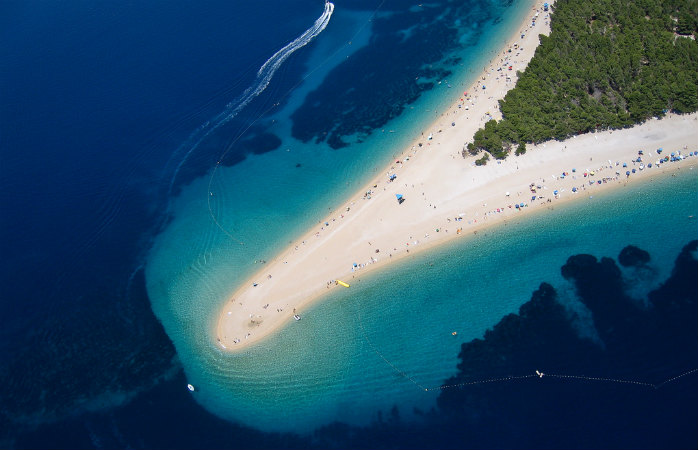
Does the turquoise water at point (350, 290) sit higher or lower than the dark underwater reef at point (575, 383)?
higher

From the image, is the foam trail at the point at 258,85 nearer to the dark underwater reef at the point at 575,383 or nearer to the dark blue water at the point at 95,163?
the dark blue water at the point at 95,163

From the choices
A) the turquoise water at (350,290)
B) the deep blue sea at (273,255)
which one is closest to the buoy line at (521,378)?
the deep blue sea at (273,255)

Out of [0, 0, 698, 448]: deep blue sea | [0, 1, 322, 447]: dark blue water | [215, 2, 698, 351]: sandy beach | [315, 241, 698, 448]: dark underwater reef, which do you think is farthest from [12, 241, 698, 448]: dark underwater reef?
[215, 2, 698, 351]: sandy beach

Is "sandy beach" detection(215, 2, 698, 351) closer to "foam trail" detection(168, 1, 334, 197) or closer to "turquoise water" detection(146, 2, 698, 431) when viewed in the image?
"turquoise water" detection(146, 2, 698, 431)

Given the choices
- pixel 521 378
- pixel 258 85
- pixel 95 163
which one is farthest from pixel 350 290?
pixel 95 163

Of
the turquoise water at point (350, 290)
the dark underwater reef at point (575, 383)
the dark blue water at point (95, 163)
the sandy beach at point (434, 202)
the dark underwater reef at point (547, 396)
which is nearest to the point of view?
the dark underwater reef at point (575, 383)

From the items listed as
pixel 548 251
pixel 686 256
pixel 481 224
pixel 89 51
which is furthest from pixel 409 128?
pixel 89 51
